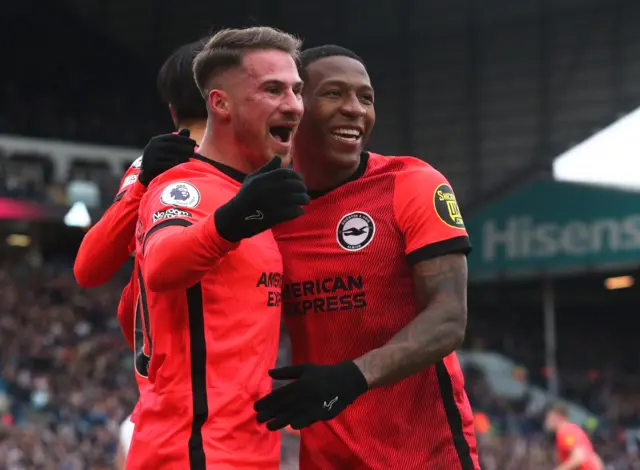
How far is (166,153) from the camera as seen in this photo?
3.21m

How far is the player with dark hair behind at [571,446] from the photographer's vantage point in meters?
10.2

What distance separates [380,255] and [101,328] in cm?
1809

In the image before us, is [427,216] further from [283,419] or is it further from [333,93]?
[283,419]

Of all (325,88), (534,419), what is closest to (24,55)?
(534,419)

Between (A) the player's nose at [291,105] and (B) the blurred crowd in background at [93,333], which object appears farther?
(B) the blurred crowd in background at [93,333]

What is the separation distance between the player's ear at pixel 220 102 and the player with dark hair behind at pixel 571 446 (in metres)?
7.97

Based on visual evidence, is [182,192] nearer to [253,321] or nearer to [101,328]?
[253,321]

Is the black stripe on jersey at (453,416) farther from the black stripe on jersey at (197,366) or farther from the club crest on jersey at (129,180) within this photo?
the club crest on jersey at (129,180)

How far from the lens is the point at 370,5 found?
101 ft

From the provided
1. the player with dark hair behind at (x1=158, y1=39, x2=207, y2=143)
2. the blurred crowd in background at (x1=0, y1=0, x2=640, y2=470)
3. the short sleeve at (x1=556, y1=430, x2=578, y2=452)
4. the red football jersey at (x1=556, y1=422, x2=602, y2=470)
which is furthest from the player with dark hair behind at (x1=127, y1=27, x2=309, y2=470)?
the blurred crowd in background at (x1=0, y1=0, x2=640, y2=470)

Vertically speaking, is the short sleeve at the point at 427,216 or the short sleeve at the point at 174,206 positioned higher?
the short sleeve at the point at 174,206

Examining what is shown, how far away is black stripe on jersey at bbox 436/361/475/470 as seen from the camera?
3.39 m

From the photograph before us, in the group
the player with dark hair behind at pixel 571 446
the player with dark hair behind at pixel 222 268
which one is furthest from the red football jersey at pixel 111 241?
the player with dark hair behind at pixel 571 446

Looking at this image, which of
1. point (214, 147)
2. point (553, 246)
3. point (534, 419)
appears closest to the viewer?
point (214, 147)
